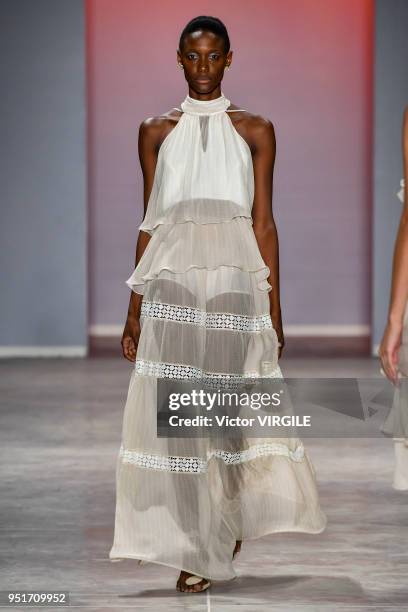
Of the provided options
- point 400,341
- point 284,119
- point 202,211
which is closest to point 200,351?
point 202,211

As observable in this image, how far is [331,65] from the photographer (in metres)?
9.70

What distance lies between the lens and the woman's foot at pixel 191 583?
3.16 m

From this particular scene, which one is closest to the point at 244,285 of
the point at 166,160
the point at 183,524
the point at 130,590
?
the point at 166,160

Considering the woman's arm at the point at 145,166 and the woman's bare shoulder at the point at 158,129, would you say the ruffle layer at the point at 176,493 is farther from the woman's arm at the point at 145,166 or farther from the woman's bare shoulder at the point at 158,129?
the woman's bare shoulder at the point at 158,129

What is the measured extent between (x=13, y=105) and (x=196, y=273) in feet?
20.1

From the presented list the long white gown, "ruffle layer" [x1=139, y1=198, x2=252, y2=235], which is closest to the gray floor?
the long white gown

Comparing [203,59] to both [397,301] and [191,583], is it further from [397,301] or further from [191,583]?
[191,583]

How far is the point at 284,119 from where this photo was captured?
9812 millimetres

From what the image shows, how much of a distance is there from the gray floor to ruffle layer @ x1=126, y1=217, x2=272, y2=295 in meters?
0.77

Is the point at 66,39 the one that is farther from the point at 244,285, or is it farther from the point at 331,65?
the point at 244,285

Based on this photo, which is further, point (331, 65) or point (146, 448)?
point (331, 65)

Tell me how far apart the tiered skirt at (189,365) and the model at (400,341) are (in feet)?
2.30

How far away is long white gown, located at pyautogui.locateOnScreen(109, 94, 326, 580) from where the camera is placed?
3.12 meters

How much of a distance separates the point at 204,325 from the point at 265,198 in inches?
14.4
